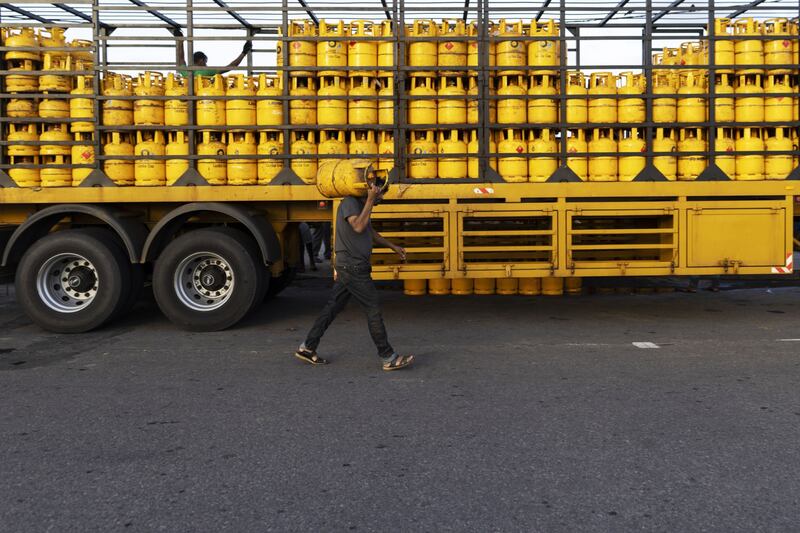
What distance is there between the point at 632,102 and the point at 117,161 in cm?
535

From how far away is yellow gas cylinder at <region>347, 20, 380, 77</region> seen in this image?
305 inches

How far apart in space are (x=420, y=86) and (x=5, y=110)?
432 centimetres

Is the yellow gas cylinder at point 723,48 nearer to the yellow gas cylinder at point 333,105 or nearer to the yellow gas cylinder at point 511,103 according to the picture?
the yellow gas cylinder at point 511,103

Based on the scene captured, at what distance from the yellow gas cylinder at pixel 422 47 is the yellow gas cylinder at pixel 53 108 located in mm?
3622

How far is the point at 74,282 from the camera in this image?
7719mm

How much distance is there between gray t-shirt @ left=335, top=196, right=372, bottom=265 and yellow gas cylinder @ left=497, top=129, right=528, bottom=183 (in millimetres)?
2321

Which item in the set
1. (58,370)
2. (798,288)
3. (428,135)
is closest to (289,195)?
(428,135)

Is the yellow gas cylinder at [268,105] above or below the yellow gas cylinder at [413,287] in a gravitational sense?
Answer: above

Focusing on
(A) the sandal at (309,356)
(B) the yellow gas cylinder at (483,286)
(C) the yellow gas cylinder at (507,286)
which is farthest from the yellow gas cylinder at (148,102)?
(C) the yellow gas cylinder at (507,286)

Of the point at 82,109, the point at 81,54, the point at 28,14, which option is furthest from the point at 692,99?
the point at 28,14

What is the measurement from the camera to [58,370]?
6.00 metres

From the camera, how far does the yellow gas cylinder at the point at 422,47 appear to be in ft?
25.5

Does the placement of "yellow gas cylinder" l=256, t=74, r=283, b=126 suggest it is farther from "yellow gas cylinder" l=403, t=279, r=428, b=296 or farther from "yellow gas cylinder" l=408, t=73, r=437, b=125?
"yellow gas cylinder" l=403, t=279, r=428, b=296

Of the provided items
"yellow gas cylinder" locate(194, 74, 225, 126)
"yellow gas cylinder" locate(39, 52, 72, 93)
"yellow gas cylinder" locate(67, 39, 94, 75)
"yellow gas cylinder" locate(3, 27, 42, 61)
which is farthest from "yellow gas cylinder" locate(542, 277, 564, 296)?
"yellow gas cylinder" locate(3, 27, 42, 61)
